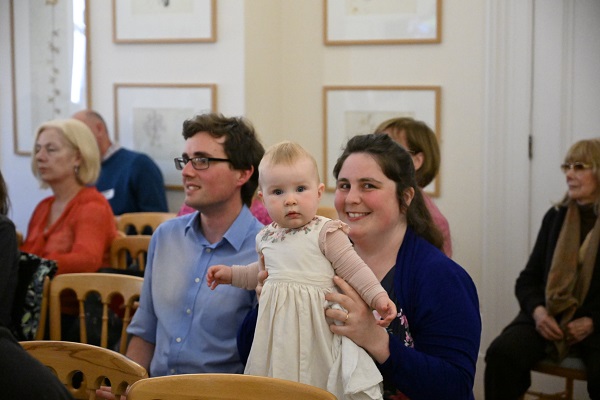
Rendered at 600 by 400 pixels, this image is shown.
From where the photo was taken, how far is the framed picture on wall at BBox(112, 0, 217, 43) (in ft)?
16.9

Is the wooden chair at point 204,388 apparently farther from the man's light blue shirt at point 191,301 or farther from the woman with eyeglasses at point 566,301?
the woman with eyeglasses at point 566,301

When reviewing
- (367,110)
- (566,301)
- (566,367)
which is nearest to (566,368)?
(566,367)

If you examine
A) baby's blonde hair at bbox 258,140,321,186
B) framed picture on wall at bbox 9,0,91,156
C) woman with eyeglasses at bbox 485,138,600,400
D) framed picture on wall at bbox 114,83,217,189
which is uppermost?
framed picture on wall at bbox 9,0,91,156

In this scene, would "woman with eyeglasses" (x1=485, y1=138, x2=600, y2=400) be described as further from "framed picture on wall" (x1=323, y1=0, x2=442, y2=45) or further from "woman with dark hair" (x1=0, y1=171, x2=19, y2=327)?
"woman with dark hair" (x1=0, y1=171, x2=19, y2=327)

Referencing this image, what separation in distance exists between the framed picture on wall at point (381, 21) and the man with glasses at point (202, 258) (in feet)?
7.26

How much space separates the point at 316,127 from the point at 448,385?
325cm

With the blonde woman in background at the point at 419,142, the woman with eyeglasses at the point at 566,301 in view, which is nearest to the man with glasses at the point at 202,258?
the blonde woman in background at the point at 419,142

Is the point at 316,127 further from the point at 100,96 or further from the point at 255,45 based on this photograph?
the point at 100,96

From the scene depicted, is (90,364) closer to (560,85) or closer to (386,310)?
(386,310)

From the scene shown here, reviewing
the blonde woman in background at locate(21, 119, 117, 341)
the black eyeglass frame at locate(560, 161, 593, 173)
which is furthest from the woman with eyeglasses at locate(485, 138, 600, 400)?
the blonde woman in background at locate(21, 119, 117, 341)

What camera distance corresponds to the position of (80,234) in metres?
4.17

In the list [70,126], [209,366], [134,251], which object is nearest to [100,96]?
[70,126]

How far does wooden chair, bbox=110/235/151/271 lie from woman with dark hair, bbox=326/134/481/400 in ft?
6.21

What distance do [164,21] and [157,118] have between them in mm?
592
